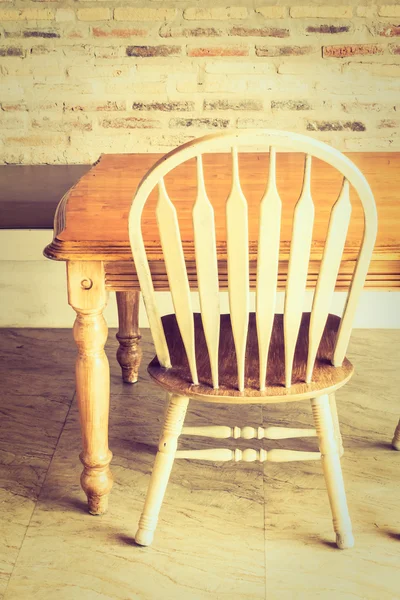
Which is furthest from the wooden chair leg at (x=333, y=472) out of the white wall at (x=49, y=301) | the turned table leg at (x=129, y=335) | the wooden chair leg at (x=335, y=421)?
the white wall at (x=49, y=301)

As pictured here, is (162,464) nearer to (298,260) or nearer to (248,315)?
(248,315)

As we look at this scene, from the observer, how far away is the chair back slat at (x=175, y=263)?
1395 millimetres

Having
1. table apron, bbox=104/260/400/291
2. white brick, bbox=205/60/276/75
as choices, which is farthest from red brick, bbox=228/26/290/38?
table apron, bbox=104/260/400/291

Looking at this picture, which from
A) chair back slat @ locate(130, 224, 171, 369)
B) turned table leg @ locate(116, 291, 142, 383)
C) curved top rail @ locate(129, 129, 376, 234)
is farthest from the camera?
turned table leg @ locate(116, 291, 142, 383)

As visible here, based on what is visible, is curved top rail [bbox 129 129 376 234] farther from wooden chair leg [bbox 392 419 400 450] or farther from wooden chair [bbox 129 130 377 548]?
wooden chair leg [bbox 392 419 400 450]

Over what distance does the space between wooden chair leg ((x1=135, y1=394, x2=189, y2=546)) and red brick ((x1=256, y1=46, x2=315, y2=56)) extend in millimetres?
1916

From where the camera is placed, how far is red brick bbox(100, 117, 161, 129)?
323 cm

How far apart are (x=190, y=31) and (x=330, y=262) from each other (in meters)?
1.99

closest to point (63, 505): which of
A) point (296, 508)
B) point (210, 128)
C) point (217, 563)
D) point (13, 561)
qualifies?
point (13, 561)

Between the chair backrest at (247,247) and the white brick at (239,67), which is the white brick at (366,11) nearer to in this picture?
the white brick at (239,67)

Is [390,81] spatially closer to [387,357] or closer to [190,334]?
[387,357]

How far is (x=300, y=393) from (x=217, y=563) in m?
0.44

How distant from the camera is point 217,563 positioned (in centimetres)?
169

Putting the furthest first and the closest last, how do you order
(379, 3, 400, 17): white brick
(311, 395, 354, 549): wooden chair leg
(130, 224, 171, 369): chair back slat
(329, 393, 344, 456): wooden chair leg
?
(379, 3, 400, 17): white brick
(329, 393, 344, 456): wooden chair leg
(311, 395, 354, 549): wooden chair leg
(130, 224, 171, 369): chair back slat
